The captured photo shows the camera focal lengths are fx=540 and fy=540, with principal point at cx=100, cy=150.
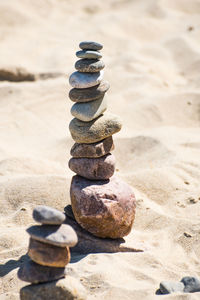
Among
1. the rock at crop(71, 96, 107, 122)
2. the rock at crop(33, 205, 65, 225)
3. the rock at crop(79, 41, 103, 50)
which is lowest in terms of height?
the rock at crop(33, 205, 65, 225)

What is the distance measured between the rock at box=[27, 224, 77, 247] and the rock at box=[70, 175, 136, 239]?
2.89 ft

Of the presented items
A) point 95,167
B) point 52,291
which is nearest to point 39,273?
point 52,291

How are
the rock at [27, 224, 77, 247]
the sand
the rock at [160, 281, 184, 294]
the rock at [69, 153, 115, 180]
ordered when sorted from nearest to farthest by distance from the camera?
1. the rock at [27, 224, 77, 247]
2. the rock at [160, 281, 184, 294]
3. the sand
4. the rock at [69, 153, 115, 180]

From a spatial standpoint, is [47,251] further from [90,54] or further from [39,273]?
[90,54]

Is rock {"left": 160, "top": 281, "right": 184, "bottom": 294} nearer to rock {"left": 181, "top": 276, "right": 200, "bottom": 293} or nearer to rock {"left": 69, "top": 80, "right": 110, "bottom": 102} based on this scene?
rock {"left": 181, "top": 276, "right": 200, "bottom": 293}

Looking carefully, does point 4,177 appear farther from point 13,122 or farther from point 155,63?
point 155,63

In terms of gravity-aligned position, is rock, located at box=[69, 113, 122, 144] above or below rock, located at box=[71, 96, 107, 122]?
below

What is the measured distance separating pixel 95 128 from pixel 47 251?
1.34 metres

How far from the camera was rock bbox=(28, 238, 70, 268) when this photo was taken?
3.53 meters

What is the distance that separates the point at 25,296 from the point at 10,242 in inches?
45.8

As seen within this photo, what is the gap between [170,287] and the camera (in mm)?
3828

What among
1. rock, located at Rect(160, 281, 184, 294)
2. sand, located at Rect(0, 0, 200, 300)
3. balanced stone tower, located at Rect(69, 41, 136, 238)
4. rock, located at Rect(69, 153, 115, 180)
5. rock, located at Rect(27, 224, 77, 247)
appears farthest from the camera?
rock, located at Rect(69, 153, 115, 180)

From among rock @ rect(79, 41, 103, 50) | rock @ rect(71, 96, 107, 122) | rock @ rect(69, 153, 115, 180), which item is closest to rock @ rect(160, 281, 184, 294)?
rock @ rect(69, 153, 115, 180)

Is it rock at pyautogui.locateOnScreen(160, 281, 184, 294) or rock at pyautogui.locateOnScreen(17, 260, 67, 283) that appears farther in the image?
rock at pyautogui.locateOnScreen(160, 281, 184, 294)
